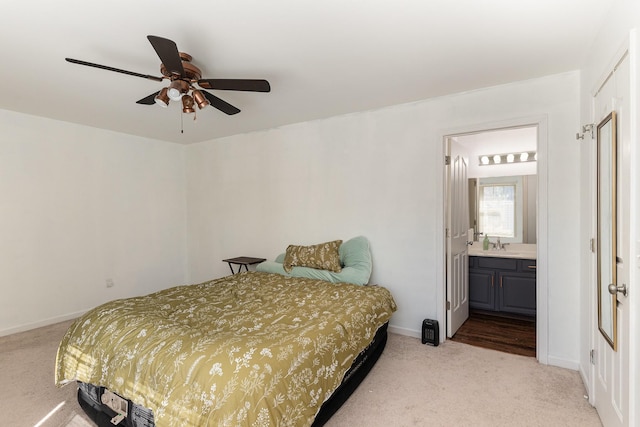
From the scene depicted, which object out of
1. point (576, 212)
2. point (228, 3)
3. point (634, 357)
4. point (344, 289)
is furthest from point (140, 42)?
point (576, 212)

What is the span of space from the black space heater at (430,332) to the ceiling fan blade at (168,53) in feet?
9.58

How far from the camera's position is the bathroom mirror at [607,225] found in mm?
1674

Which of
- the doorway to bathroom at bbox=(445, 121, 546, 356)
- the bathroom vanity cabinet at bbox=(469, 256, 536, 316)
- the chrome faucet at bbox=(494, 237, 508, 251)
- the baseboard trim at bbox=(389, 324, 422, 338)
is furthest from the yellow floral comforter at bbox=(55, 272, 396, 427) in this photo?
the chrome faucet at bbox=(494, 237, 508, 251)

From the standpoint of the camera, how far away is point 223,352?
1.60 meters

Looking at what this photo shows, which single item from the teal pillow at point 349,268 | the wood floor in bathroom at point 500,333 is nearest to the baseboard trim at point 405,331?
the wood floor in bathroom at point 500,333

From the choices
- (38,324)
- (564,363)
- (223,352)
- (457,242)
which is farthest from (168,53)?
(38,324)

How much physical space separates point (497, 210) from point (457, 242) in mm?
1470

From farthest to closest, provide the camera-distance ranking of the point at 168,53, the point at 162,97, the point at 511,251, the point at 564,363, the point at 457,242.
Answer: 1. the point at 511,251
2. the point at 457,242
3. the point at 564,363
4. the point at 162,97
5. the point at 168,53

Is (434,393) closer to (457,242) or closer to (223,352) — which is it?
(223,352)

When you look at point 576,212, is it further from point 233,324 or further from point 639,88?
point 233,324

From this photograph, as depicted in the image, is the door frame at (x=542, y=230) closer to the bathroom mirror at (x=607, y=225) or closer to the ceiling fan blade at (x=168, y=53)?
the bathroom mirror at (x=607, y=225)

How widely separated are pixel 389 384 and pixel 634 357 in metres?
1.48

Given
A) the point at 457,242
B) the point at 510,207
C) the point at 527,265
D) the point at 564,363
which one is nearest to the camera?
the point at 564,363

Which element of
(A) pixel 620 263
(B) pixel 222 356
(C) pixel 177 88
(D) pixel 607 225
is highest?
(C) pixel 177 88
